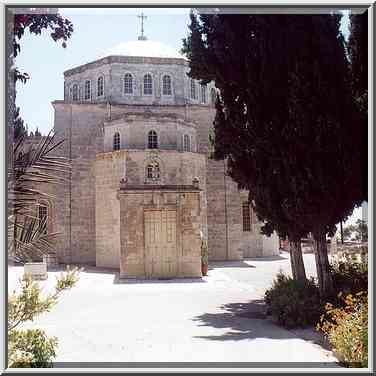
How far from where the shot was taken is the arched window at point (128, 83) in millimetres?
28438

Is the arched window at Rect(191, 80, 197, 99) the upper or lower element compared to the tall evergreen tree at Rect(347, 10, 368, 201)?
upper

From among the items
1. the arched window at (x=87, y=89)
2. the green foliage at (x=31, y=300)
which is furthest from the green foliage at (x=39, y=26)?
the arched window at (x=87, y=89)

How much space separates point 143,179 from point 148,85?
29.6ft

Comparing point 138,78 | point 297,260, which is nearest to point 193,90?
point 138,78

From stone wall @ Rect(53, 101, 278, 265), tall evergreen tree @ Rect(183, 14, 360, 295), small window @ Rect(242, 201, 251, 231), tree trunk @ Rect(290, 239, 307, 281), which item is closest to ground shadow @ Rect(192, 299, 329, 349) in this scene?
tree trunk @ Rect(290, 239, 307, 281)

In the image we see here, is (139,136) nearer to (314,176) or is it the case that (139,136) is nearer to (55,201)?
(55,201)

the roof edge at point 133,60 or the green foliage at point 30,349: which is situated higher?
the roof edge at point 133,60

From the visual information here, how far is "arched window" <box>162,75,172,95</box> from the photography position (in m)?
28.8

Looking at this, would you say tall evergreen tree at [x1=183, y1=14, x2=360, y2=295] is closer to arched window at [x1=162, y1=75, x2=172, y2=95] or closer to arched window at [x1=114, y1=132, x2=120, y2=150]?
arched window at [x1=114, y1=132, x2=120, y2=150]

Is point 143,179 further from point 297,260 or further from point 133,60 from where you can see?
point 297,260

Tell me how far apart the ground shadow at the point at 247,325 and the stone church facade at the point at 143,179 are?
6.54 meters

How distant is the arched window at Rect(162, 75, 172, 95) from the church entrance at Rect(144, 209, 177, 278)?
13.2m

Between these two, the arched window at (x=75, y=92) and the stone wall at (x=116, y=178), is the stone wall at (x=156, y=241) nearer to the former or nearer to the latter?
the stone wall at (x=116, y=178)

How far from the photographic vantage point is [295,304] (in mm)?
8969
